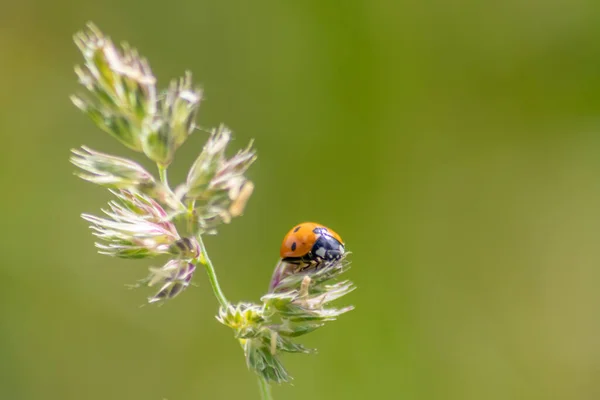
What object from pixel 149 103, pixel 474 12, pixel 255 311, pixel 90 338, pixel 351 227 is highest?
pixel 474 12

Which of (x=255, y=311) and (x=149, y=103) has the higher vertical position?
(x=149, y=103)

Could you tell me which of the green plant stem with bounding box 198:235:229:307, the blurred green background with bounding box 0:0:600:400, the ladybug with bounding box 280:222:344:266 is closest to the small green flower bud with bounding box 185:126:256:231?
the green plant stem with bounding box 198:235:229:307

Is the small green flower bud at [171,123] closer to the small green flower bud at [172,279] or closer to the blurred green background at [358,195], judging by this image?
the small green flower bud at [172,279]

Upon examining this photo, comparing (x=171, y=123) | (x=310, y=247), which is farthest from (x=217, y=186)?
(x=310, y=247)

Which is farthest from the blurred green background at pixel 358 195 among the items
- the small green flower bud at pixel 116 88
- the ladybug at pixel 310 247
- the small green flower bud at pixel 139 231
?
the small green flower bud at pixel 116 88

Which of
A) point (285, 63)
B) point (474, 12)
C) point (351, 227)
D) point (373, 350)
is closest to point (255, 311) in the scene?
point (373, 350)

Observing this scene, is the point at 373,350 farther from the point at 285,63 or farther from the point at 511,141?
the point at 285,63

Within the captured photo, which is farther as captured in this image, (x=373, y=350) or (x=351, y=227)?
(x=351, y=227)
